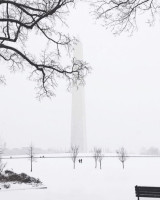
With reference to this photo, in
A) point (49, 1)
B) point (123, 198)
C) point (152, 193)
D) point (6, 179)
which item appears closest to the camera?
point (49, 1)

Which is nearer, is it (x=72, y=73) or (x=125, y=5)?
(x=125, y=5)

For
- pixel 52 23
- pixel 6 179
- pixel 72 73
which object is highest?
pixel 52 23

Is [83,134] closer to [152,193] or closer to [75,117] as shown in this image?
[75,117]

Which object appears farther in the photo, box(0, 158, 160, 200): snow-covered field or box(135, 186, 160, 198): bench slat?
box(0, 158, 160, 200): snow-covered field

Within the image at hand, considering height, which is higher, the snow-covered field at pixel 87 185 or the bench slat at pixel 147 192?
the bench slat at pixel 147 192

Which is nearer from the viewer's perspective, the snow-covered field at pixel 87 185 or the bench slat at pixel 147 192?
the bench slat at pixel 147 192

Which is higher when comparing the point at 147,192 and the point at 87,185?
the point at 147,192

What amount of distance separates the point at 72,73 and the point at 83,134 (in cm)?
10140

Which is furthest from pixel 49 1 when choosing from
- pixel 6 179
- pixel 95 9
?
pixel 6 179

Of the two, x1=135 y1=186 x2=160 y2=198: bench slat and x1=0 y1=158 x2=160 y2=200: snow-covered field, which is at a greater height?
x1=135 y1=186 x2=160 y2=198: bench slat

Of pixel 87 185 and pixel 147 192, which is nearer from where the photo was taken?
pixel 147 192

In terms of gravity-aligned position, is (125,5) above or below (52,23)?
below

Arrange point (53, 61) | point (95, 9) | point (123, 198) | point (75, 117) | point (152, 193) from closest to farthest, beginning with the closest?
1. point (95, 9)
2. point (152, 193)
3. point (53, 61)
4. point (123, 198)
5. point (75, 117)

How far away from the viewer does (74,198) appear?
13719 millimetres
